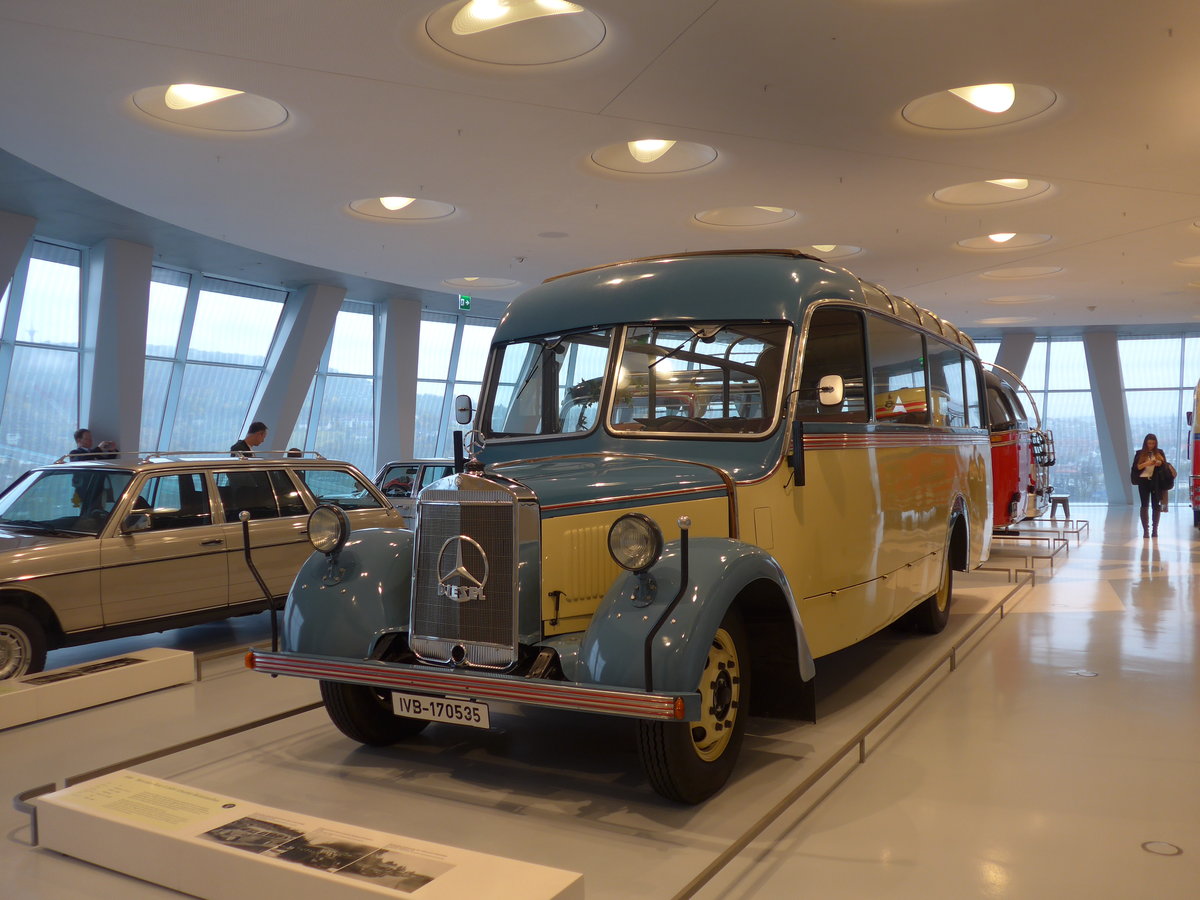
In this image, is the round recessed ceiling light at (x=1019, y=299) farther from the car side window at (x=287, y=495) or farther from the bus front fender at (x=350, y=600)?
the bus front fender at (x=350, y=600)

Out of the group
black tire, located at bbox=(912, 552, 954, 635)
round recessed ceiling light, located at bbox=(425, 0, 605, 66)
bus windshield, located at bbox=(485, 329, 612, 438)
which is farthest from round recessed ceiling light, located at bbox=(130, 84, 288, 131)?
black tire, located at bbox=(912, 552, 954, 635)

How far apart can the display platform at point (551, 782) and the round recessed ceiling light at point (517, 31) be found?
18.5ft

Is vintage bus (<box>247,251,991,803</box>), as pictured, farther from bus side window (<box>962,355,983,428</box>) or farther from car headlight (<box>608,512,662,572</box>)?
bus side window (<box>962,355,983,428</box>)

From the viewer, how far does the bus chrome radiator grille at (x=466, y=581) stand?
4.08 metres

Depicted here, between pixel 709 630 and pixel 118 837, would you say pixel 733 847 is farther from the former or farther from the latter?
pixel 118 837

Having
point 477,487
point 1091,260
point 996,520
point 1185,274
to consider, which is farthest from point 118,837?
point 1185,274

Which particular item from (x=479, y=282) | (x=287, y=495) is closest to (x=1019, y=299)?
(x=479, y=282)

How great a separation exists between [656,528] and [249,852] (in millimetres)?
1857

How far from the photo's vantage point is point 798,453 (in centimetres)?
489

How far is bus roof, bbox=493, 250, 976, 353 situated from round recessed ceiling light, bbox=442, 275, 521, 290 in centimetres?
1369

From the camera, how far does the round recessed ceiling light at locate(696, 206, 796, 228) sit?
46.6 feet

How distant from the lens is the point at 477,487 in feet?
13.8

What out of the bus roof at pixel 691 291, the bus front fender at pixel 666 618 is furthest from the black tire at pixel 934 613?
the bus front fender at pixel 666 618

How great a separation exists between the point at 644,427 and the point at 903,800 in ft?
7.29
